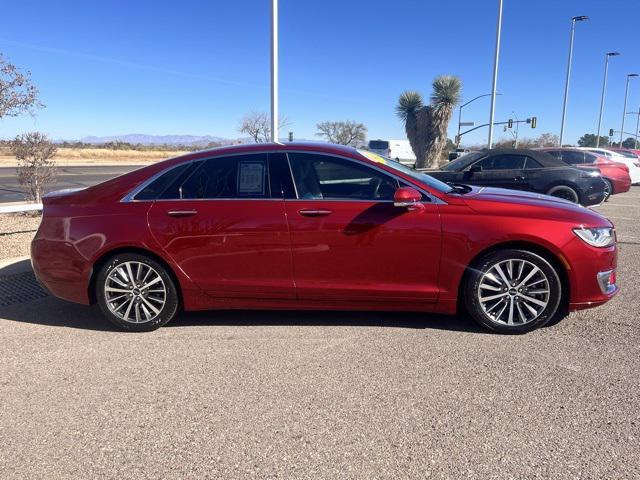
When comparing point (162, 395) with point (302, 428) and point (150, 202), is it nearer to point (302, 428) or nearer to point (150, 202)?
point (302, 428)

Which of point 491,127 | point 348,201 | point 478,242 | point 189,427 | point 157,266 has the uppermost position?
point 491,127

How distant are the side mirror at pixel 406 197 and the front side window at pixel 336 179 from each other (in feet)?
0.51

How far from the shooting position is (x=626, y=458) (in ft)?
8.41

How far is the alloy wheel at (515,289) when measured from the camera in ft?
13.5

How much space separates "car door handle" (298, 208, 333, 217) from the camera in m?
4.15

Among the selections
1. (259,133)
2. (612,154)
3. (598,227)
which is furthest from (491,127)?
(598,227)

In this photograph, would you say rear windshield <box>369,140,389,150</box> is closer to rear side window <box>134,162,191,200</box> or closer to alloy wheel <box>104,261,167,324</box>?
rear side window <box>134,162,191,200</box>

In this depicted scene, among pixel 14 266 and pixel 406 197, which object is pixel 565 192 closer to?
pixel 406 197

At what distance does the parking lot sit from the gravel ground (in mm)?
2654

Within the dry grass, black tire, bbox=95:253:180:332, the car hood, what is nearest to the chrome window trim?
the car hood

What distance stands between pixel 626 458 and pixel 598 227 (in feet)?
7.04

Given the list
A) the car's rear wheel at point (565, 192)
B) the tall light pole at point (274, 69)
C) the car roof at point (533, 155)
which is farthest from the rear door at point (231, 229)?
the car's rear wheel at point (565, 192)

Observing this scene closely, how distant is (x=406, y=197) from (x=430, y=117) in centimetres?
3318

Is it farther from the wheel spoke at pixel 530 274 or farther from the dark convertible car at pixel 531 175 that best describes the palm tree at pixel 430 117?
the wheel spoke at pixel 530 274
